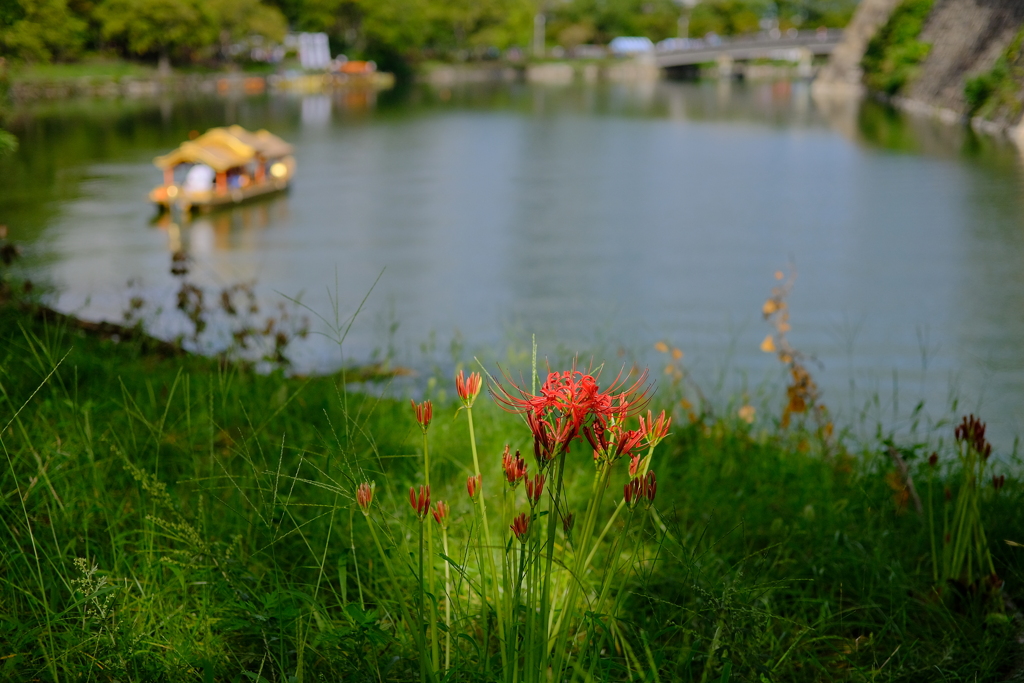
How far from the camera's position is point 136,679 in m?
1.46

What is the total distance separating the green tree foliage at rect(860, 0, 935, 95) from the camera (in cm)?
2698

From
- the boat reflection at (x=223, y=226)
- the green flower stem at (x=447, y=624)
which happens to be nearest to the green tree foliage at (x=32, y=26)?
the green flower stem at (x=447, y=624)

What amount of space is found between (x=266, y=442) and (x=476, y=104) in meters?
30.5

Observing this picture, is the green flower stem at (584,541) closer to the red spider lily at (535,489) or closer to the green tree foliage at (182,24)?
the red spider lily at (535,489)

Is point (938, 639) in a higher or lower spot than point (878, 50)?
lower

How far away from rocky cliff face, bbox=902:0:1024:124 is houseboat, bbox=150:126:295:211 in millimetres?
12802

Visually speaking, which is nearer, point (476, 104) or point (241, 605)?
Answer: point (241, 605)

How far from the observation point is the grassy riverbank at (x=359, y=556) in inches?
60.6

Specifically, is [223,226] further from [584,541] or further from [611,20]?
[611,20]

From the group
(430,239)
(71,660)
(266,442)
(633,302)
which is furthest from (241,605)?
(430,239)

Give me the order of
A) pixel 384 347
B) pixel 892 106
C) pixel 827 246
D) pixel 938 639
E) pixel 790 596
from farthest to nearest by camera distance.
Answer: pixel 892 106 → pixel 827 246 → pixel 384 347 → pixel 790 596 → pixel 938 639

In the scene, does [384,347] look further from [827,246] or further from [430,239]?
[827,246]

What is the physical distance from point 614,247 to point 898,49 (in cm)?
2334

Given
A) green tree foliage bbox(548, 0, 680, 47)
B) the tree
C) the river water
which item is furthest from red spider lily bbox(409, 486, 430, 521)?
green tree foliage bbox(548, 0, 680, 47)
